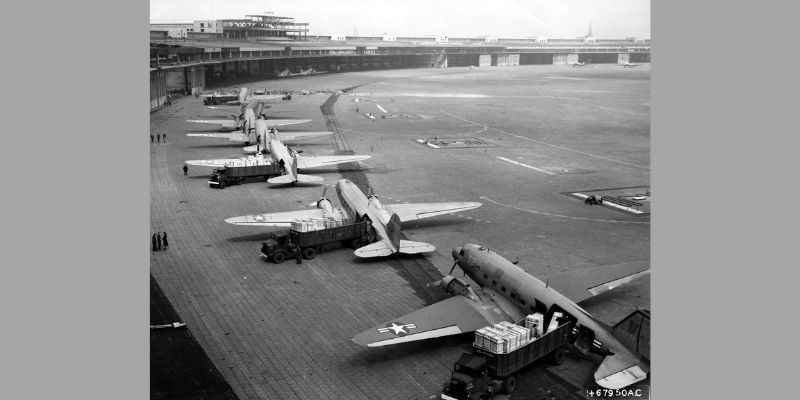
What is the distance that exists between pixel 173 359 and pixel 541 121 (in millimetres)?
101019

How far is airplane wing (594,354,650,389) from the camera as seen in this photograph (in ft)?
91.7

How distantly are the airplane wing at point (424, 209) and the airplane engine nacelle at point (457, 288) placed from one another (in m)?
15.7

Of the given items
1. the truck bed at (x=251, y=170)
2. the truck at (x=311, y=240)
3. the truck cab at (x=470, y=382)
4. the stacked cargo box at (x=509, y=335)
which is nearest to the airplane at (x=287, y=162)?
the truck bed at (x=251, y=170)

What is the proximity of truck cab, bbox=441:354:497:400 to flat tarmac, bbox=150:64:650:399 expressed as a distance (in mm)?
1570

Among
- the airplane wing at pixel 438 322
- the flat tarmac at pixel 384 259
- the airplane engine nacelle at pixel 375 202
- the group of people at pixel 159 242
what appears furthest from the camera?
the airplane engine nacelle at pixel 375 202

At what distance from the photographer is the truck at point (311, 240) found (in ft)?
152

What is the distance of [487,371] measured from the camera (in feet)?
94.2

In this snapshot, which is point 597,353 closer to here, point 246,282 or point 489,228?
point 246,282

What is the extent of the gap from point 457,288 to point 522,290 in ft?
12.9

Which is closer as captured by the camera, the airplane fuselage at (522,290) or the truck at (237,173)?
the airplane fuselage at (522,290)

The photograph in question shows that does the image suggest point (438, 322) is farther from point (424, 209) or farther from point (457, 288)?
point (424, 209)

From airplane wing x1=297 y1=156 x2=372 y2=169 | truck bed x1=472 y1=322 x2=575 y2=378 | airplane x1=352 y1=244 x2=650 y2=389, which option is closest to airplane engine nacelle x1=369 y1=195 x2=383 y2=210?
airplane x1=352 y1=244 x2=650 y2=389

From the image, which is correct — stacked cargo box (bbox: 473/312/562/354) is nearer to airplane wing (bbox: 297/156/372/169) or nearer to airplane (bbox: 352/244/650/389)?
airplane (bbox: 352/244/650/389)

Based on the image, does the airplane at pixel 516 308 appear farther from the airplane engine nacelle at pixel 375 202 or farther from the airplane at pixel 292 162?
the airplane at pixel 292 162
